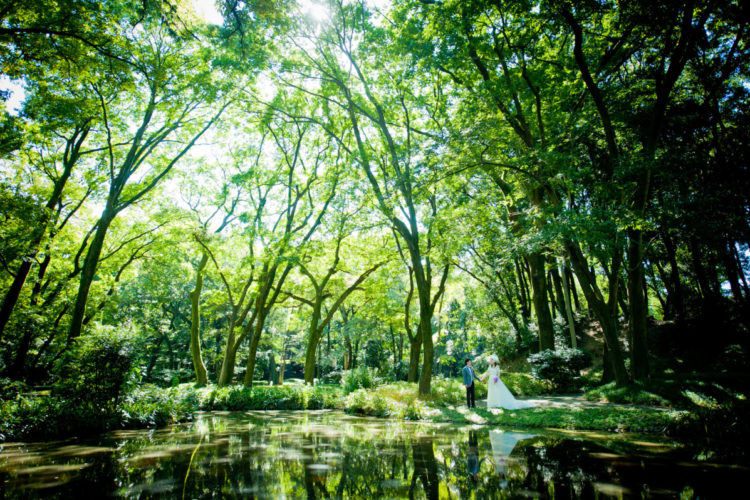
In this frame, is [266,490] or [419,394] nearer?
[266,490]

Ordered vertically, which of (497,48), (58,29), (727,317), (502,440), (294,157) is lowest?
(502,440)

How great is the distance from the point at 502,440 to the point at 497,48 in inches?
420

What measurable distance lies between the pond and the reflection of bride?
2 centimetres

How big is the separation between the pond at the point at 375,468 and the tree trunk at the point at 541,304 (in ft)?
35.1

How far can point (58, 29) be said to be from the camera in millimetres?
7977

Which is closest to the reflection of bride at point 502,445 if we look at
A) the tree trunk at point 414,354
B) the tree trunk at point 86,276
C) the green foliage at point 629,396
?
the green foliage at point 629,396

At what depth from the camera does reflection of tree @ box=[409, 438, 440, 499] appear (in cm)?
381

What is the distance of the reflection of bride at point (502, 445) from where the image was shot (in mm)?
4730

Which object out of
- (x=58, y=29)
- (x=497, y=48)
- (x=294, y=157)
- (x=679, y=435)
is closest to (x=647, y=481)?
(x=679, y=435)

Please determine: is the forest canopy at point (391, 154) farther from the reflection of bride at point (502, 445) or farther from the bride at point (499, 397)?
the reflection of bride at point (502, 445)

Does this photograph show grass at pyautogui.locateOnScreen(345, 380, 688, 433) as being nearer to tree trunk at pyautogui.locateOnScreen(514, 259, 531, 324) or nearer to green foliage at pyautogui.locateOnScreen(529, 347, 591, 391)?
green foliage at pyautogui.locateOnScreen(529, 347, 591, 391)

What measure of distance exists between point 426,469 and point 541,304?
14.5 m

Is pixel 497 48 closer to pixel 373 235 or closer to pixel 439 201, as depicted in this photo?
pixel 439 201

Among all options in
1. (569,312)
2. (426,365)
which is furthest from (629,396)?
(569,312)
